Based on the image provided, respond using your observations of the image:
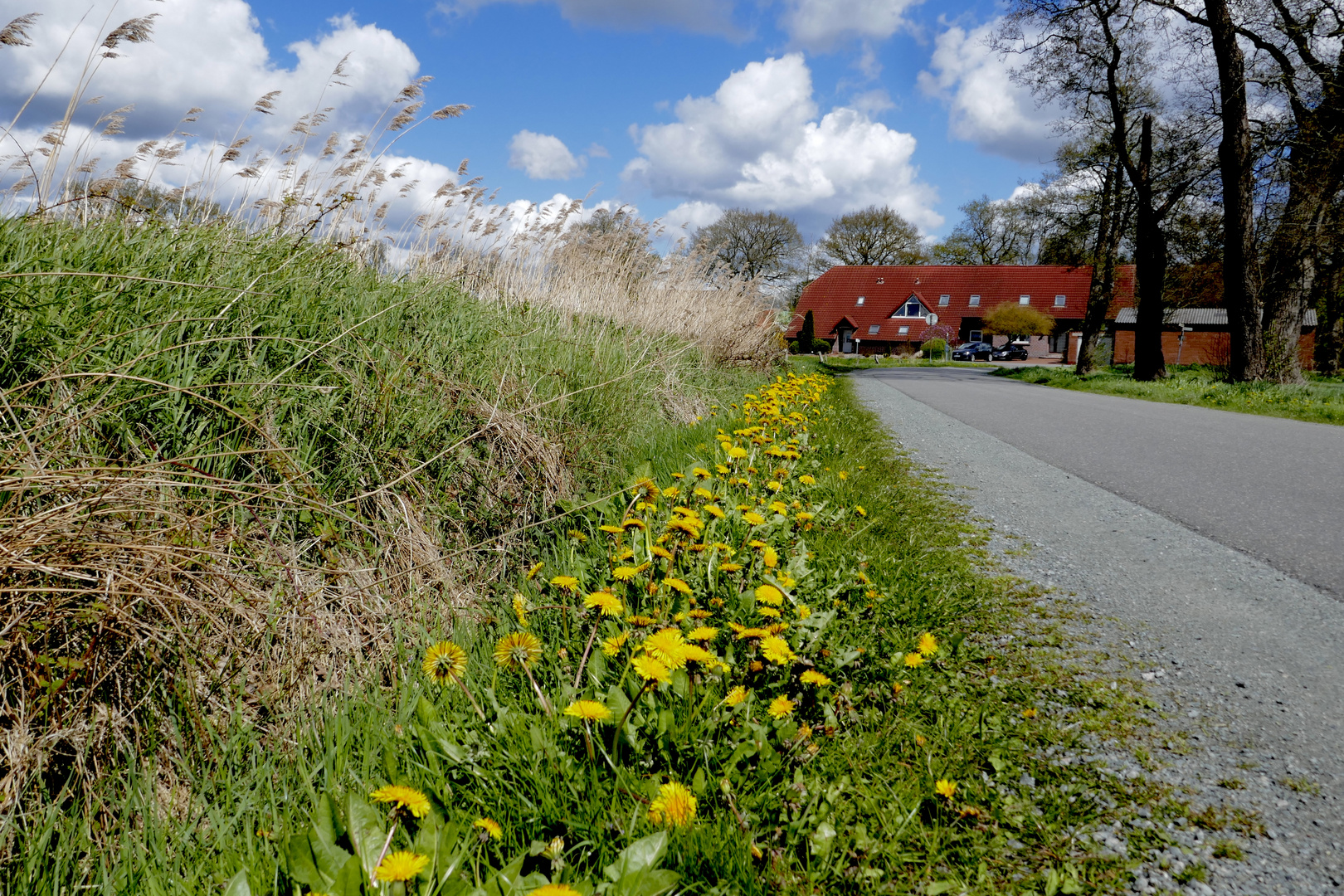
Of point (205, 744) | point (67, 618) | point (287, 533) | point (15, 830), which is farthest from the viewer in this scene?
point (287, 533)

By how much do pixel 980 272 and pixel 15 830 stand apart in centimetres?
6282

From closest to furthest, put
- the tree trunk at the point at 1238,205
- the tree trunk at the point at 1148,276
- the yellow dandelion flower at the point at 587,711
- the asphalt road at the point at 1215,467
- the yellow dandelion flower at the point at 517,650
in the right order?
the yellow dandelion flower at the point at 587,711, the yellow dandelion flower at the point at 517,650, the asphalt road at the point at 1215,467, the tree trunk at the point at 1238,205, the tree trunk at the point at 1148,276

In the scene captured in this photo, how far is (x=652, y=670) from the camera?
Answer: 1593 millimetres

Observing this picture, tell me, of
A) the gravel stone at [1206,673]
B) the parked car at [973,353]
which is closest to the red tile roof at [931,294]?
the parked car at [973,353]

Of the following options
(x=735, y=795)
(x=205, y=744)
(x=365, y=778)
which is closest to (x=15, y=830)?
(x=205, y=744)

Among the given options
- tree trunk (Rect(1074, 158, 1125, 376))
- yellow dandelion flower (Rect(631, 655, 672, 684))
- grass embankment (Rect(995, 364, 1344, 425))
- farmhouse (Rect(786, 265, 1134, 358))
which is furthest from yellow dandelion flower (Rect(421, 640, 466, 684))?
farmhouse (Rect(786, 265, 1134, 358))

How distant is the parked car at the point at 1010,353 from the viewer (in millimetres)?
52250

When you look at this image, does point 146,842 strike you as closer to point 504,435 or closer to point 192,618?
point 192,618

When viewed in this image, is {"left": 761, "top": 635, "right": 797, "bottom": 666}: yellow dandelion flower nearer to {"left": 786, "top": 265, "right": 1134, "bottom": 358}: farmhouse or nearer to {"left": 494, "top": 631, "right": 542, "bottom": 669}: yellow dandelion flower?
{"left": 494, "top": 631, "right": 542, "bottom": 669}: yellow dandelion flower

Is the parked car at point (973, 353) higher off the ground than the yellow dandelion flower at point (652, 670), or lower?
higher

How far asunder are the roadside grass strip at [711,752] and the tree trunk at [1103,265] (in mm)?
22750

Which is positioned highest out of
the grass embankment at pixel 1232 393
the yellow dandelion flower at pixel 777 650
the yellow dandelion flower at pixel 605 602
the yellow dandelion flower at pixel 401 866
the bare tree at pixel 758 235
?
the bare tree at pixel 758 235

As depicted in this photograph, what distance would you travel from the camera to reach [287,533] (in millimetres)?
2418

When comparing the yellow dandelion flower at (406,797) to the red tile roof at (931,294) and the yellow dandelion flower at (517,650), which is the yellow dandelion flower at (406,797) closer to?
the yellow dandelion flower at (517,650)
